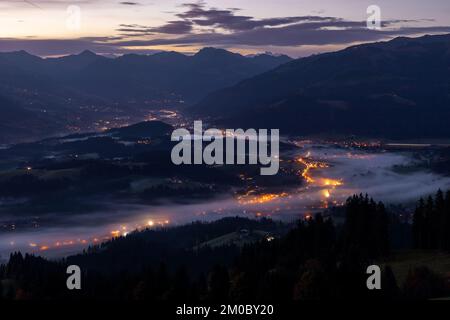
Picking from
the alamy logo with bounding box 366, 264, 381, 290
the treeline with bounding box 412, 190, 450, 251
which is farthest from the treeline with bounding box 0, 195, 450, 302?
the treeline with bounding box 412, 190, 450, 251

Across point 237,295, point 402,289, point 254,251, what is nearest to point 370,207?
point 254,251

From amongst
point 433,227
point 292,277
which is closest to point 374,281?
point 292,277

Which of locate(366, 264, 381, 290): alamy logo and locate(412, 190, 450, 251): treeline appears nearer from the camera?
locate(366, 264, 381, 290): alamy logo

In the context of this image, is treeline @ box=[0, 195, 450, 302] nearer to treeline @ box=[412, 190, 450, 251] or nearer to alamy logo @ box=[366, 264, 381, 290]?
alamy logo @ box=[366, 264, 381, 290]

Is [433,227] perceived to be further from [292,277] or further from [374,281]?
[374,281]

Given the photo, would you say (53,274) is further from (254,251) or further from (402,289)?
(402,289)

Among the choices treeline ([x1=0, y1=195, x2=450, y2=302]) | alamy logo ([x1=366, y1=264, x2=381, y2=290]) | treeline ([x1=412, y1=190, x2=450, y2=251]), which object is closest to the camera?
alamy logo ([x1=366, y1=264, x2=381, y2=290])

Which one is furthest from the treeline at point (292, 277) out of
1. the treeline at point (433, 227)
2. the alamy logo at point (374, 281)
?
the treeline at point (433, 227)
